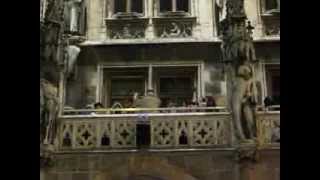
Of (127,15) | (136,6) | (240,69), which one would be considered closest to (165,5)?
(136,6)

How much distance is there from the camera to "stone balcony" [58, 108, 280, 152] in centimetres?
1204

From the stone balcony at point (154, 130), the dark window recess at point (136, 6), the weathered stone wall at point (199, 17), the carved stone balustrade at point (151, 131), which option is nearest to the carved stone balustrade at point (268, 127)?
the stone balcony at point (154, 130)

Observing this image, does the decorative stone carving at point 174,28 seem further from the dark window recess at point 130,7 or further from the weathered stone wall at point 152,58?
the dark window recess at point 130,7

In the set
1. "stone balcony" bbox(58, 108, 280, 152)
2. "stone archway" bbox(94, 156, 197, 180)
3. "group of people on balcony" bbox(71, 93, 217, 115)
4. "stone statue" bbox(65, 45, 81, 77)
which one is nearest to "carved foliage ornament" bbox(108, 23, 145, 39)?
"stone statue" bbox(65, 45, 81, 77)

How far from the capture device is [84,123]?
40.5 ft

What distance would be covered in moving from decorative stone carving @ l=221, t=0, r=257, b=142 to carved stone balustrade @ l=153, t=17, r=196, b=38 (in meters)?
2.07

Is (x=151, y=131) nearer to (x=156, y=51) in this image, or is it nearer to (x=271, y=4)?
(x=156, y=51)

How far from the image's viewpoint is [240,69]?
479 inches

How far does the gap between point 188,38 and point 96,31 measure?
6.79 ft

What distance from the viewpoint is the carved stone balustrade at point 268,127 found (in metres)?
11.9

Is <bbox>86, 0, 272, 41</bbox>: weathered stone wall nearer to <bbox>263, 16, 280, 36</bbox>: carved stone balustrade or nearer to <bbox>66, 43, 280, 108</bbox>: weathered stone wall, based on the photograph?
<bbox>263, 16, 280, 36</bbox>: carved stone balustrade
